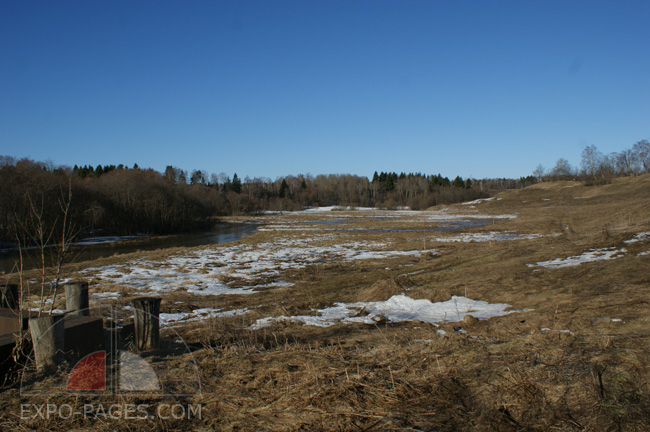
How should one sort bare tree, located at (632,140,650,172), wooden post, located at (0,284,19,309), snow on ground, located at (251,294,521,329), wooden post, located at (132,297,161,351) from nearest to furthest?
wooden post, located at (132,297,161,351)
wooden post, located at (0,284,19,309)
snow on ground, located at (251,294,521,329)
bare tree, located at (632,140,650,172)

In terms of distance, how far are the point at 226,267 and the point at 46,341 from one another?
14.0 metres

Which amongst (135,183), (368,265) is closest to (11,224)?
(135,183)

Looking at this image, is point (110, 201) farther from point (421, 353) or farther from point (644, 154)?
point (644, 154)

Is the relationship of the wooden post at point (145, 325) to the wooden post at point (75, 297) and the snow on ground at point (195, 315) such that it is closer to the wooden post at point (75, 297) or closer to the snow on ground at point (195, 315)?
the wooden post at point (75, 297)

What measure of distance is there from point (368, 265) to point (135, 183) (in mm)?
40294

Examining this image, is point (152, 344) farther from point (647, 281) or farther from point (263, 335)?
point (647, 281)

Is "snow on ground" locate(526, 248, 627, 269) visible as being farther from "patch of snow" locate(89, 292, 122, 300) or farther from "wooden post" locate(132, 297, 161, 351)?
"patch of snow" locate(89, 292, 122, 300)

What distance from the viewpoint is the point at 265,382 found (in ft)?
14.9

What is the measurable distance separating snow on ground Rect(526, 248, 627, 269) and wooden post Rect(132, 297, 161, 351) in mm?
11921

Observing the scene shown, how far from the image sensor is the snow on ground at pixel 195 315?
9070 millimetres

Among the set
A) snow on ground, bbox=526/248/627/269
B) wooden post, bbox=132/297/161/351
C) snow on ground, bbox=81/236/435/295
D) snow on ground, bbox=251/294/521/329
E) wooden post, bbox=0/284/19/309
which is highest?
wooden post, bbox=0/284/19/309

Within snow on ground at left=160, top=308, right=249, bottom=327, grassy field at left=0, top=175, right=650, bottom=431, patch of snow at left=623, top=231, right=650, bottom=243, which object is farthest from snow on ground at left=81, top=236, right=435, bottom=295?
patch of snow at left=623, top=231, right=650, bottom=243

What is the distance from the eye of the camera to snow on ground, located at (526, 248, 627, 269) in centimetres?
1284

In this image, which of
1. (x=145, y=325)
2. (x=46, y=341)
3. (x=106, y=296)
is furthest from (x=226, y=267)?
(x=46, y=341)
